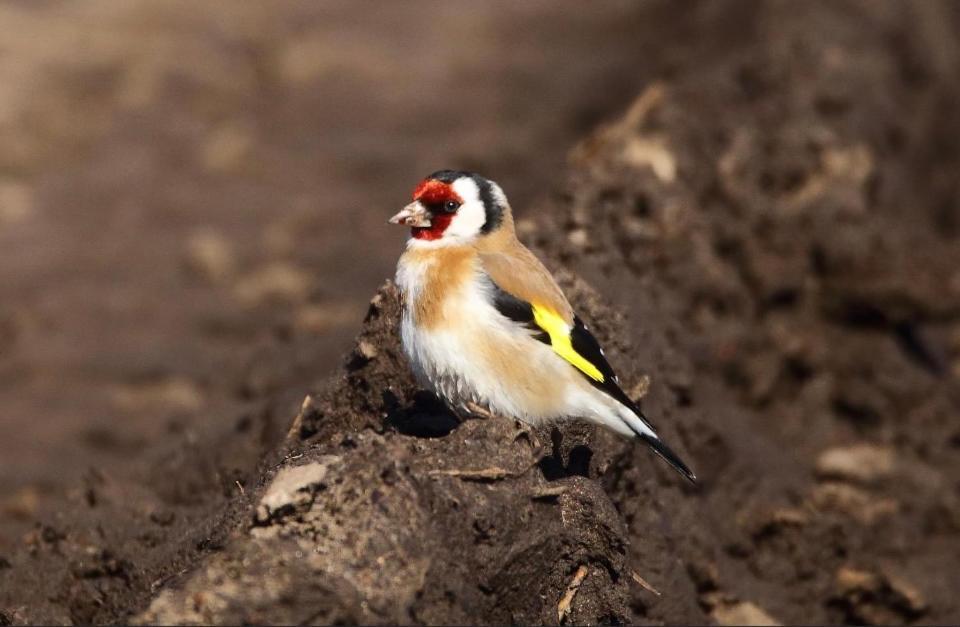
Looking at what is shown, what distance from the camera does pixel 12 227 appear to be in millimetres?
11438

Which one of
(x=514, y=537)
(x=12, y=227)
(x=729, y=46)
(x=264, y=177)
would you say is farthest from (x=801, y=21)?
(x=514, y=537)

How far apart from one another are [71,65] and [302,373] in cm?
626

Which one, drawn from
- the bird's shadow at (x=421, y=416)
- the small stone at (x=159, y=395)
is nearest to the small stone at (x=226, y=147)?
the small stone at (x=159, y=395)

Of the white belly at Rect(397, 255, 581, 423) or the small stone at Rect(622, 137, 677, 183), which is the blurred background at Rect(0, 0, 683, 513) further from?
the white belly at Rect(397, 255, 581, 423)

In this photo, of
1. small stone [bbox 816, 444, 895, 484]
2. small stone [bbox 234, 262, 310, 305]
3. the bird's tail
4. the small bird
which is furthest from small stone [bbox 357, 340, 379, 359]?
small stone [bbox 234, 262, 310, 305]

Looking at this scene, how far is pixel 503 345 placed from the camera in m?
5.25

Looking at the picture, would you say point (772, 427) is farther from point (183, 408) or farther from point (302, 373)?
point (183, 408)

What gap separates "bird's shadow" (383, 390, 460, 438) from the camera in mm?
5402

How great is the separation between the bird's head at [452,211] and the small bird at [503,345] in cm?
13

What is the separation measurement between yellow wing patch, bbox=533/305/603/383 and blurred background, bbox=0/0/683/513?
2.64 m

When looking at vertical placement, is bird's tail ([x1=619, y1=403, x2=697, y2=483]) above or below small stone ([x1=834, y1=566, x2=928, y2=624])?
above

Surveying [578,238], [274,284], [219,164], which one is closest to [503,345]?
[578,238]

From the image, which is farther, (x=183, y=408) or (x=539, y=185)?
(x=539, y=185)

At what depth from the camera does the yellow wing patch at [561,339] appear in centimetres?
529
